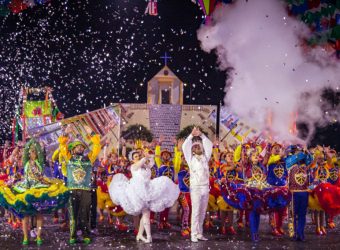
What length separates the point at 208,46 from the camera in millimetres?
28172

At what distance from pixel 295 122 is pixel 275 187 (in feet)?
45.8

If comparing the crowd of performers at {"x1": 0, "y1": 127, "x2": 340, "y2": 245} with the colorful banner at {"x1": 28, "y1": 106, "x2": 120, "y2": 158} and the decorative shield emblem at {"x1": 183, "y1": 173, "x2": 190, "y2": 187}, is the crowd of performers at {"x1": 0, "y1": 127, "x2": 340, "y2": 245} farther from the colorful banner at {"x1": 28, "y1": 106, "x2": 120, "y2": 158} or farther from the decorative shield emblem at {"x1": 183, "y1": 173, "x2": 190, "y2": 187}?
the colorful banner at {"x1": 28, "y1": 106, "x2": 120, "y2": 158}

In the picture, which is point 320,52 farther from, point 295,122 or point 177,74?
point 177,74

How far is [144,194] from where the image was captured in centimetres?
855

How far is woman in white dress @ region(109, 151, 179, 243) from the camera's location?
28.1ft

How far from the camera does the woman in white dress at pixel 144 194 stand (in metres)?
8.55

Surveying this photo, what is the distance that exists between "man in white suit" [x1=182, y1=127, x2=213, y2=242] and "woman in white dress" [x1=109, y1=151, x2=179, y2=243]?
0.39 metres

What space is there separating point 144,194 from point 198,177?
0.97 meters

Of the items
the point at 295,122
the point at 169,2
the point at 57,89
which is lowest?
the point at 295,122

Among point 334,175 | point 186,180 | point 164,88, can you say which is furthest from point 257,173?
point 164,88

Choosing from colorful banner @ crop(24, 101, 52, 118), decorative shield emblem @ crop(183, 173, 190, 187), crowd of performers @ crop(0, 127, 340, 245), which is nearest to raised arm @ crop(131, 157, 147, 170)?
crowd of performers @ crop(0, 127, 340, 245)

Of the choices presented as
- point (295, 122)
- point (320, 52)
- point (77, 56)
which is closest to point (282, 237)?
point (320, 52)

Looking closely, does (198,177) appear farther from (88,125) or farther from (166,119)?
(166,119)

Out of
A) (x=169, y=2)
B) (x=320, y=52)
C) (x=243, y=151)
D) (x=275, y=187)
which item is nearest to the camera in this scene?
(x=275, y=187)
